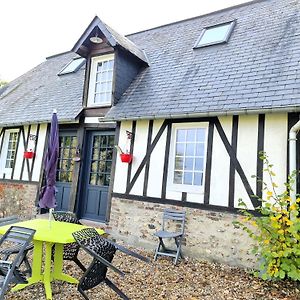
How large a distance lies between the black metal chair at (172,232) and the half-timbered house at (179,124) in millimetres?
156

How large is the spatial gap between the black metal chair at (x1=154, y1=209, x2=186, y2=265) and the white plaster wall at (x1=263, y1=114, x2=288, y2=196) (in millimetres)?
1779

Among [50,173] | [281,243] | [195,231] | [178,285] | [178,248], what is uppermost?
[50,173]

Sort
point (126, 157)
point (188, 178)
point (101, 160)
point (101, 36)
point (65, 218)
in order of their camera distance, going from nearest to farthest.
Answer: point (65, 218) → point (188, 178) → point (126, 157) → point (101, 160) → point (101, 36)

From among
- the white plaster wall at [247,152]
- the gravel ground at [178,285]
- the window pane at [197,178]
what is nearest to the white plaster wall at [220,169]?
the white plaster wall at [247,152]

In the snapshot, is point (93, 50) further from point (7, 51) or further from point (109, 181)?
point (7, 51)

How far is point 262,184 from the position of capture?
4727 millimetres

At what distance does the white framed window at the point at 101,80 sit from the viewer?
286 inches

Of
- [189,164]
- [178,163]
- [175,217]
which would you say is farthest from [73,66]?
[175,217]

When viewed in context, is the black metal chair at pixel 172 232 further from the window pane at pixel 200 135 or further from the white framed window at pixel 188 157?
the window pane at pixel 200 135

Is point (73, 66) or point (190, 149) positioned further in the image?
point (73, 66)

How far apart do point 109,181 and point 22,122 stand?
354 cm

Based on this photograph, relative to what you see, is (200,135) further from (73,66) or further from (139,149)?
(73,66)

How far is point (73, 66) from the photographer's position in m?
10.2

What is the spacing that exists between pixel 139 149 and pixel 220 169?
1.94m
